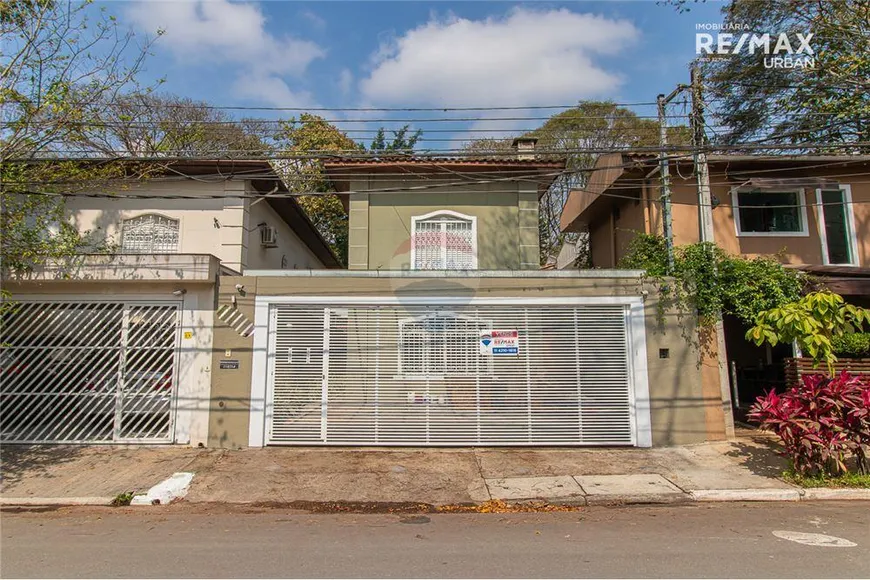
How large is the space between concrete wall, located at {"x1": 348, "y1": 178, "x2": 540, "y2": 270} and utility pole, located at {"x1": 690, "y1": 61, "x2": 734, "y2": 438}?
11.5ft

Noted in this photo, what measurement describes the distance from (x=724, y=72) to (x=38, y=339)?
59.3 feet

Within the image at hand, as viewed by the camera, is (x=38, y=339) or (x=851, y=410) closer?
(x=851, y=410)

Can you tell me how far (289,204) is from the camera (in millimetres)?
13133

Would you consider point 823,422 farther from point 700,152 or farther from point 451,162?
point 451,162

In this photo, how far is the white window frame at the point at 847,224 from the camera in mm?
11234

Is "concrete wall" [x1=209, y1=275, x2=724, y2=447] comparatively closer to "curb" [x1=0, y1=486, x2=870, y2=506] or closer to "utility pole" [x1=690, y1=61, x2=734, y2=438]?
"utility pole" [x1=690, y1=61, x2=734, y2=438]

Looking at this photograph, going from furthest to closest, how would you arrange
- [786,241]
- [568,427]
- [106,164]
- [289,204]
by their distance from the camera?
1. [289,204]
2. [786,241]
3. [106,164]
4. [568,427]

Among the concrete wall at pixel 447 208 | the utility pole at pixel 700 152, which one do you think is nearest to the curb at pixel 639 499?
the utility pole at pixel 700 152

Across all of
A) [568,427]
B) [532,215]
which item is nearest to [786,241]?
[532,215]

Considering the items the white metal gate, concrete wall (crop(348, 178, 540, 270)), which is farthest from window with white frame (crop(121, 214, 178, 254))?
concrete wall (crop(348, 178, 540, 270))

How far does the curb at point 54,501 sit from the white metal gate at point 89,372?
2245 millimetres

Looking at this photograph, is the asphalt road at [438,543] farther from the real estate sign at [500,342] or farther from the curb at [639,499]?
the real estate sign at [500,342]

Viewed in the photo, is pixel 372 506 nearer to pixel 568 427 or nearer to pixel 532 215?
pixel 568 427

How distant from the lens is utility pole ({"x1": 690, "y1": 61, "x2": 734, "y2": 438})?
29.6 ft
